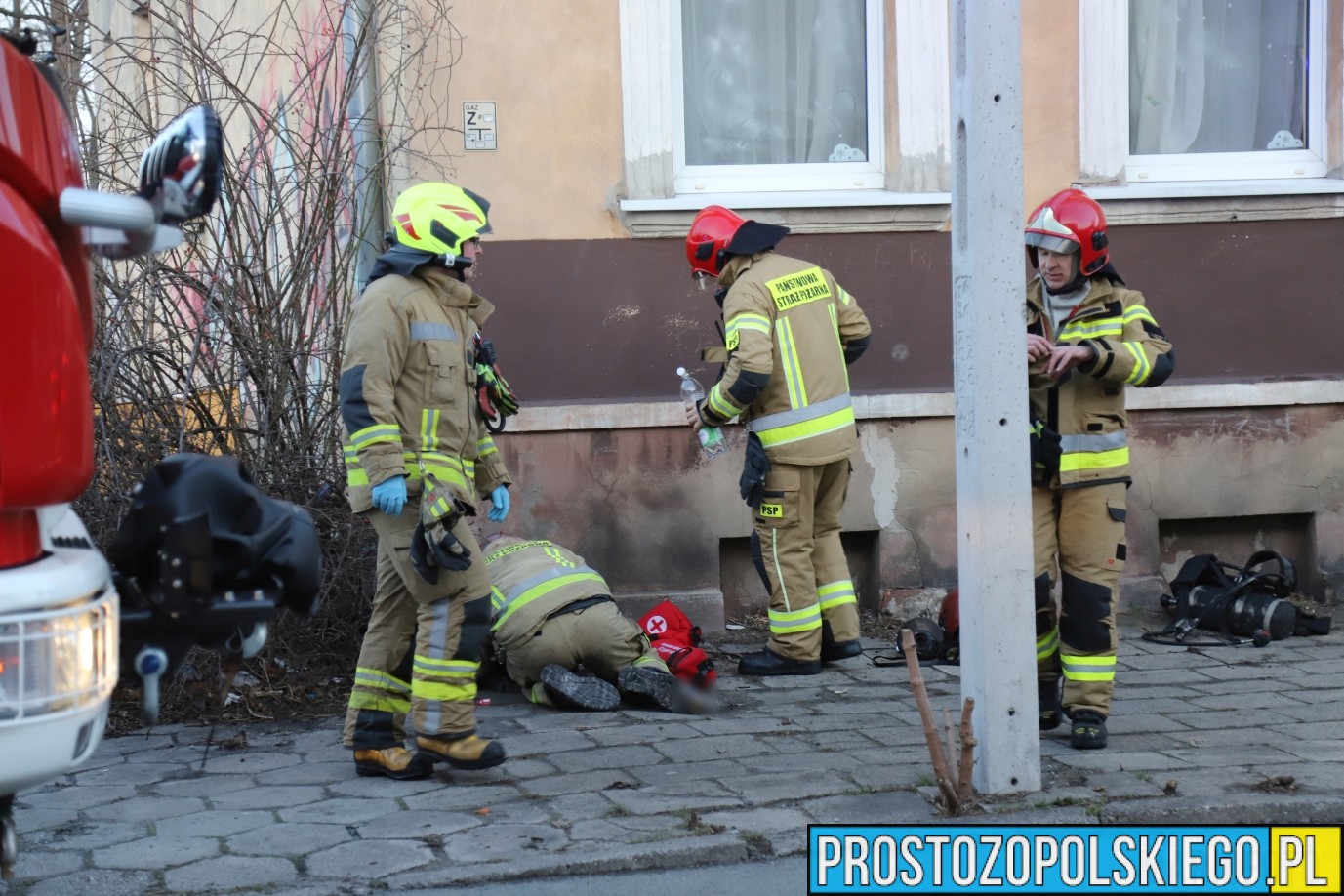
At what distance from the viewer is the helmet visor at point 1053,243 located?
514 cm

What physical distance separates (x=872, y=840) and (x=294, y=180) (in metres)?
4.10

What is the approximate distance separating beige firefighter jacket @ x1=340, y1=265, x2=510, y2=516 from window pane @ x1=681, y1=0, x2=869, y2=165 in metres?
3.32

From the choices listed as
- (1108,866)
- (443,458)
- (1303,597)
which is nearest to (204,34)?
(443,458)

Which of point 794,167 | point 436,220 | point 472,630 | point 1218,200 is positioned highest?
point 794,167

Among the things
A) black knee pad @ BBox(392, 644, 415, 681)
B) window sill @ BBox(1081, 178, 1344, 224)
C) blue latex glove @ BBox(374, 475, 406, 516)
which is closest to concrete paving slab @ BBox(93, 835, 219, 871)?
black knee pad @ BBox(392, 644, 415, 681)

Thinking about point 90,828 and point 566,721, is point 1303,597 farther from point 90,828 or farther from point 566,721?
point 90,828

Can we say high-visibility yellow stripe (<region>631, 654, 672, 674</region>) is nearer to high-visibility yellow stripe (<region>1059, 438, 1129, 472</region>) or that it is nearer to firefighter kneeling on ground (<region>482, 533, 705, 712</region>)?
firefighter kneeling on ground (<region>482, 533, 705, 712</region>)

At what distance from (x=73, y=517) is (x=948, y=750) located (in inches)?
107

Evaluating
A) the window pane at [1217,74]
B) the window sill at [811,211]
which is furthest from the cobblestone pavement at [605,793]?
the window pane at [1217,74]

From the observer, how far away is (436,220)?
4.85 m

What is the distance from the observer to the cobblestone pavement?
4.01 meters

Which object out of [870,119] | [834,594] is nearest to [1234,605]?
[834,594]

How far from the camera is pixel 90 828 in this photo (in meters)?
4.36

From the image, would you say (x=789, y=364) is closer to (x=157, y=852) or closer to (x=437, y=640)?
(x=437, y=640)
